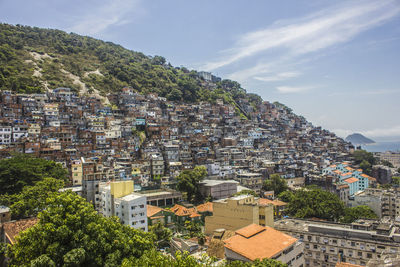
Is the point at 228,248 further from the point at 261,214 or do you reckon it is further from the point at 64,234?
the point at 64,234

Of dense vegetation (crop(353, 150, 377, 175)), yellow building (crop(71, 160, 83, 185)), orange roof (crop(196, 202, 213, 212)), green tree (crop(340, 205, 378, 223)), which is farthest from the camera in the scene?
dense vegetation (crop(353, 150, 377, 175))

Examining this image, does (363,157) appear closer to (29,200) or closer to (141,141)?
(141,141)

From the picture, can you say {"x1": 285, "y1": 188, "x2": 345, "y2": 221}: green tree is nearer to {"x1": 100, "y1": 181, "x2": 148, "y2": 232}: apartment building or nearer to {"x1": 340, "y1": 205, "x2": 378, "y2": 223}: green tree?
{"x1": 340, "y1": 205, "x2": 378, "y2": 223}: green tree

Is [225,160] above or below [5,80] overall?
below

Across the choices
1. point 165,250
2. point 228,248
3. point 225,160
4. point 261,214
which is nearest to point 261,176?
point 225,160

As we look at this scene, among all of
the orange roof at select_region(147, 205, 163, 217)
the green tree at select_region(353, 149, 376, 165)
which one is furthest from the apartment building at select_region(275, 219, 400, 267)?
the green tree at select_region(353, 149, 376, 165)

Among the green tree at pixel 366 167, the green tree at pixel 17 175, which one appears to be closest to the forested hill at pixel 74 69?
the green tree at pixel 17 175

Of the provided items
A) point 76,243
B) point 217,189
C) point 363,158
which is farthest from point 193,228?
point 363,158

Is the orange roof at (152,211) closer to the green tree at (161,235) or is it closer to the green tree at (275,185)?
the green tree at (161,235)
